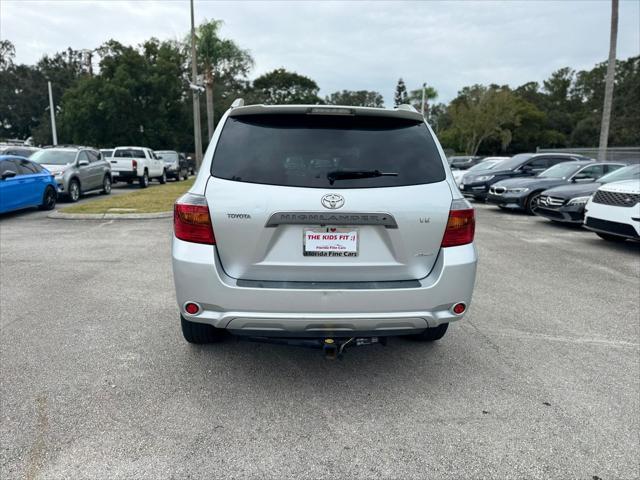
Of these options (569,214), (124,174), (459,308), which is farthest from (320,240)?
(124,174)

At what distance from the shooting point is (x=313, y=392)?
10.8ft

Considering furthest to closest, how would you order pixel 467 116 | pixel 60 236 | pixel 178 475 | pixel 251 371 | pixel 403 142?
pixel 467 116
pixel 60 236
pixel 251 371
pixel 403 142
pixel 178 475

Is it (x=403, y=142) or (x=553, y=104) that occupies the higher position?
(x=553, y=104)

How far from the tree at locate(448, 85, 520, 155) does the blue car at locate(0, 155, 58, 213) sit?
56.3 meters

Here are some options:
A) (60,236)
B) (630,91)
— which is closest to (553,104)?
(630,91)

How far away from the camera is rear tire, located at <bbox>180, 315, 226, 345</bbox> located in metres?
3.67

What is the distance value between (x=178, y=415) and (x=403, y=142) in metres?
2.30

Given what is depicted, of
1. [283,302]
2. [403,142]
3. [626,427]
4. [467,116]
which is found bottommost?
[626,427]

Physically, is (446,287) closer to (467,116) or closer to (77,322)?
(77,322)

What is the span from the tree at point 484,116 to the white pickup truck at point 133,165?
47491mm

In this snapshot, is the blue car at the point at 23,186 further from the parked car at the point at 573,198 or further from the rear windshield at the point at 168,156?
the rear windshield at the point at 168,156

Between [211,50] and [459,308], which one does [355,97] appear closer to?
[211,50]

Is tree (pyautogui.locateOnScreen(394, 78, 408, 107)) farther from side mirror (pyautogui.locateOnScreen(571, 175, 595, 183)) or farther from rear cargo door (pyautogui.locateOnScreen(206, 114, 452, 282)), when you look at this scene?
rear cargo door (pyautogui.locateOnScreen(206, 114, 452, 282))

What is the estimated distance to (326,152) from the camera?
307 cm
